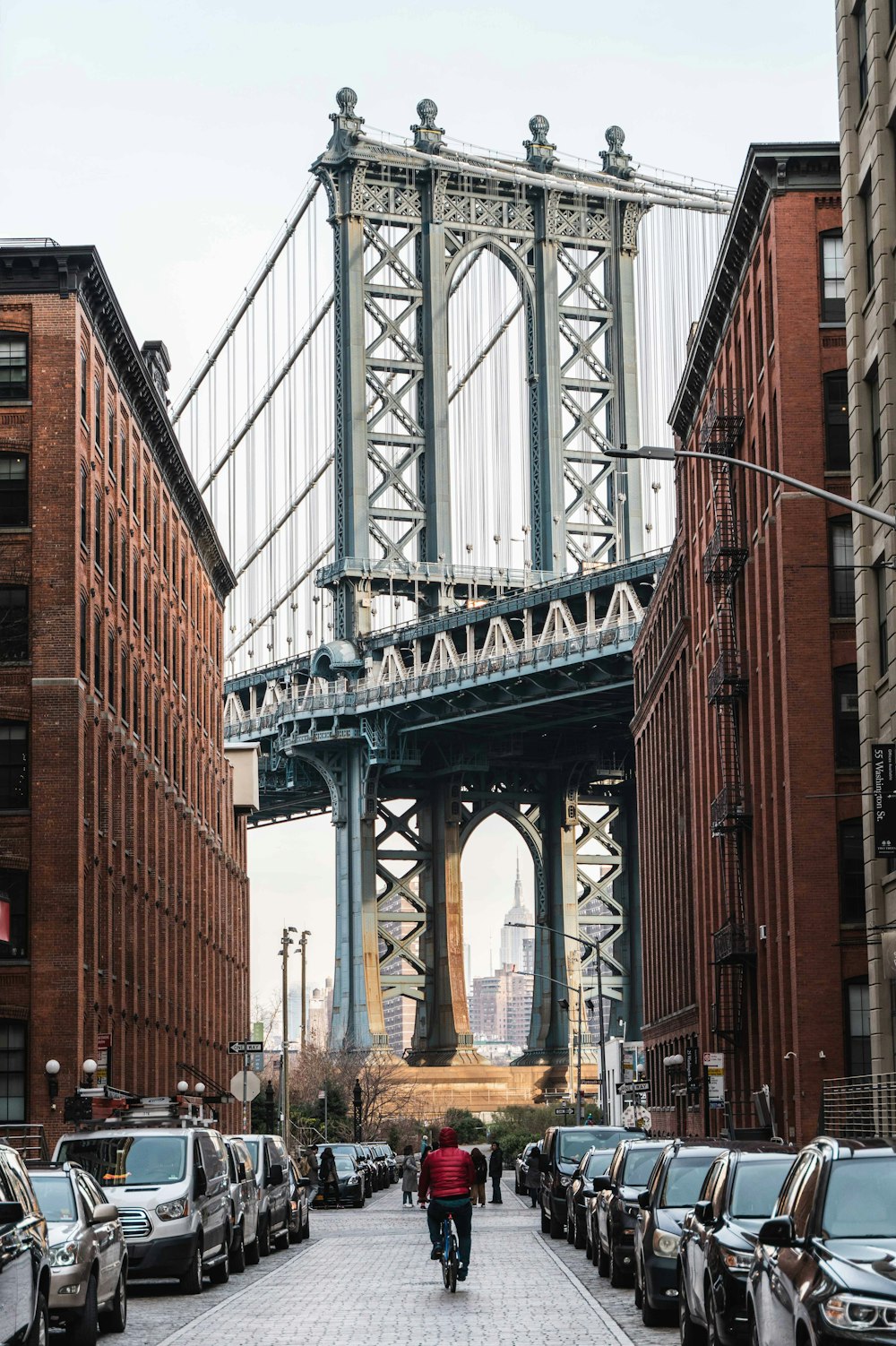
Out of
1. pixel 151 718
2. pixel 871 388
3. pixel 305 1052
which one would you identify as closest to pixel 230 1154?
pixel 871 388

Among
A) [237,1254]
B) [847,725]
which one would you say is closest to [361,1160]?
[847,725]

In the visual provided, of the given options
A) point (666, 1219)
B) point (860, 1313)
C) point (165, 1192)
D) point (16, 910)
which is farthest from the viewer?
point (16, 910)

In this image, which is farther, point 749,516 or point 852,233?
point 749,516

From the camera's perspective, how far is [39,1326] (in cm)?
1555

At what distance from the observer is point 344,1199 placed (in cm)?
6056

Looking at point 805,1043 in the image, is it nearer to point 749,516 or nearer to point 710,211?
point 749,516

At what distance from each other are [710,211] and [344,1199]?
68.0 meters

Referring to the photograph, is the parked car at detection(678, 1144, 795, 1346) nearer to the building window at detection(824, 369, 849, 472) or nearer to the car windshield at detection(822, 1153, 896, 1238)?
the car windshield at detection(822, 1153, 896, 1238)

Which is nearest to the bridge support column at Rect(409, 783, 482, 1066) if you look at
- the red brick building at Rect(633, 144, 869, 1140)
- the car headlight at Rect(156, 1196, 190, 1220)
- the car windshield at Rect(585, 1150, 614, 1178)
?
the red brick building at Rect(633, 144, 869, 1140)

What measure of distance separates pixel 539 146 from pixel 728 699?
70.2 metres

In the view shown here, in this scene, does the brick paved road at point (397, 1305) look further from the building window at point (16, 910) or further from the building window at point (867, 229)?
the building window at point (867, 229)

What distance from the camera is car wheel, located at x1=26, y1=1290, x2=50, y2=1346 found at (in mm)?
15241

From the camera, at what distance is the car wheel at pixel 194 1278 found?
2559cm

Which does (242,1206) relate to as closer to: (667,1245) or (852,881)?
(667,1245)
